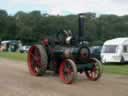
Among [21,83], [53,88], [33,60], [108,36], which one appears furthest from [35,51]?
[108,36]

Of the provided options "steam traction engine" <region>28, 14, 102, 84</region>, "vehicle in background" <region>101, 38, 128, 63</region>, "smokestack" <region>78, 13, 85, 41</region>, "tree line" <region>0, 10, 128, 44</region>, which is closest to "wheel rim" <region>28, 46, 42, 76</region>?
"steam traction engine" <region>28, 14, 102, 84</region>

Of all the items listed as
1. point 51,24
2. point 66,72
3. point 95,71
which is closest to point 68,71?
point 66,72

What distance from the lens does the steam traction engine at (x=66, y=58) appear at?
40.9ft

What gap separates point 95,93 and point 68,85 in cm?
190

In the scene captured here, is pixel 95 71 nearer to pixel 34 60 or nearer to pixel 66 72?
pixel 66 72

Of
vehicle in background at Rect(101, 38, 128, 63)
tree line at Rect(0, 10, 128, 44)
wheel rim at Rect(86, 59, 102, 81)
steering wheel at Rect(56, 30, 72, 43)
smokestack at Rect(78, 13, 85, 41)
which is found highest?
smokestack at Rect(78, 13, 85, 41)

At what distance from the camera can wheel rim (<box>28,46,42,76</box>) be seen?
1435cm

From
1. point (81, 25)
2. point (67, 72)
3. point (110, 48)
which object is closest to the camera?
point (67, 72)

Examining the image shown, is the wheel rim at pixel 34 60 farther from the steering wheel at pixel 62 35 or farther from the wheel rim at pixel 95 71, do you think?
the wheel rim at pixel 95 71

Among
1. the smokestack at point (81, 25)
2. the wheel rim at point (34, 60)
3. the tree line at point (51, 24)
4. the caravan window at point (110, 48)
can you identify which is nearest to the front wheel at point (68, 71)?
the smokestack at point (81, 25)

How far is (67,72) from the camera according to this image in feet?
40.6

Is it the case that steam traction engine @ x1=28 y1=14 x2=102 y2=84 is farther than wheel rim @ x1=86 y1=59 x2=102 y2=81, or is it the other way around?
wheel rim @ x1=86 y1=59 x2=102 y2=81

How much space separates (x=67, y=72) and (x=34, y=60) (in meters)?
2.74

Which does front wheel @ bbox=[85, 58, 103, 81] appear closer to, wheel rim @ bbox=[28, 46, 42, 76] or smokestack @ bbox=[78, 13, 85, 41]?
smokestack @ bbox=[78, 13, 85, 41]
